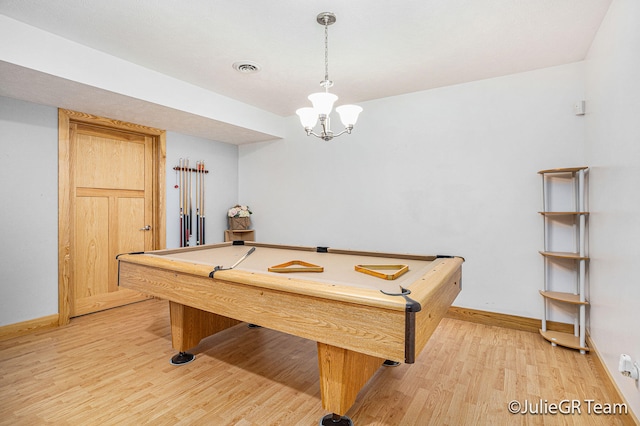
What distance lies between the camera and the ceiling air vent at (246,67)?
2750mm

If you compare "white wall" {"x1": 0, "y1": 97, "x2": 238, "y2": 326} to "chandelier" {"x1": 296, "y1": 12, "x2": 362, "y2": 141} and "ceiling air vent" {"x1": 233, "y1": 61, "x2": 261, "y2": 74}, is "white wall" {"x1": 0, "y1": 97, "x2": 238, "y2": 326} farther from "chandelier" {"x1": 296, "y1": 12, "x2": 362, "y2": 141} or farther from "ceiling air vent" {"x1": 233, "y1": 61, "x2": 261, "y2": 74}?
"chandelier" {"x1": 296, "y1": 12, "x2": 362, "y2": 141}

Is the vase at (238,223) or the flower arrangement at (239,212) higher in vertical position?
the flower arrangement at (239,212)

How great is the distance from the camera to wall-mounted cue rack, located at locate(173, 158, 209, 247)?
417 cm

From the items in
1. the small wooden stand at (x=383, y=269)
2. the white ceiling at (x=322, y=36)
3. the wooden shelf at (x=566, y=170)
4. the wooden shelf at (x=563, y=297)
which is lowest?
the wooden shelf at (x=563, y=297)

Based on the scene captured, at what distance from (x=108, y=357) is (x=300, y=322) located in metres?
1.90

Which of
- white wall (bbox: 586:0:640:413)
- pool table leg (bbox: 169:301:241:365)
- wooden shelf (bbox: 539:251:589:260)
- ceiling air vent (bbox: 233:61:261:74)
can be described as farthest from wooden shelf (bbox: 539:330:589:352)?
ceiling air vent (bbox: 233:61:261:74)

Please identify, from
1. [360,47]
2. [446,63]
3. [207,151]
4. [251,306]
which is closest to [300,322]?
[251,306]

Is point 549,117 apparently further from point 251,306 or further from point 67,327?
Answer: point 67,327

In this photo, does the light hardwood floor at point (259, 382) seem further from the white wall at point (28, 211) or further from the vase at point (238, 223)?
the vase at point (238, 223)

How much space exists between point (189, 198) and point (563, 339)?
4.33m

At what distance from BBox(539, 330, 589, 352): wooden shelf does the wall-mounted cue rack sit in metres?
4.03

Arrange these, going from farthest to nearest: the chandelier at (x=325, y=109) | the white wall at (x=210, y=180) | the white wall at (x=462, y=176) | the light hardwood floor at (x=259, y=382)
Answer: the white wall at (x=210, y=180), the white wall at (x=462, y=176), the chandelier at (x=325, y=109), the light hardwood floor at (x=259, y=382)
